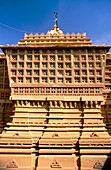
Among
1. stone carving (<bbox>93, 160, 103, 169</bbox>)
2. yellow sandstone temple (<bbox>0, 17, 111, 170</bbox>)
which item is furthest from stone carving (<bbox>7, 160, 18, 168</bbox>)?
stone carving (<bbox>93, 160, 103, 169</bbox>)

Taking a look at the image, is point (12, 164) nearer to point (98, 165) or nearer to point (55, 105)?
point (55, 105)

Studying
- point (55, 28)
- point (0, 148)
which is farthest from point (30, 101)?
point (55, 28)

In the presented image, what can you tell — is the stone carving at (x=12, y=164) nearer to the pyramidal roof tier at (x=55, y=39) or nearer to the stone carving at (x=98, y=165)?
the stone carving at (x=98, y=165)

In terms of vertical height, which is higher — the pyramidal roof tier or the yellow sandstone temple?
the pyramidal roof tier

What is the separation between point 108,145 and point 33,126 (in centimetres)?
696

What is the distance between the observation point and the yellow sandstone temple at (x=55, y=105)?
39.7 feet

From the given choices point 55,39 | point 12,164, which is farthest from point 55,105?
point 55,39

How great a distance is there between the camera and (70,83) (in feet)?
47.8

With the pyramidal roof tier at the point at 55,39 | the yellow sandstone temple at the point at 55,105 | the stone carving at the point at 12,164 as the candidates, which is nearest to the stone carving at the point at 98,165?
the yellow sandstone temple at the point at 55,105

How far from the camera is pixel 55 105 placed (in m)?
14.1

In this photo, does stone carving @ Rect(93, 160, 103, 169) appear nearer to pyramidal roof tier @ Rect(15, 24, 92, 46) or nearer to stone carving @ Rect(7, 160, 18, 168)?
stone carving @ Rect(7, 160, 18, 168)

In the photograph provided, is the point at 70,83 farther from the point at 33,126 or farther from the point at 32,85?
the point at 33,126

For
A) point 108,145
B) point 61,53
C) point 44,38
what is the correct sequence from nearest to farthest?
point 108,145 → point 61,53 → point 44,38

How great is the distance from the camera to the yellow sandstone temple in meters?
12.1
